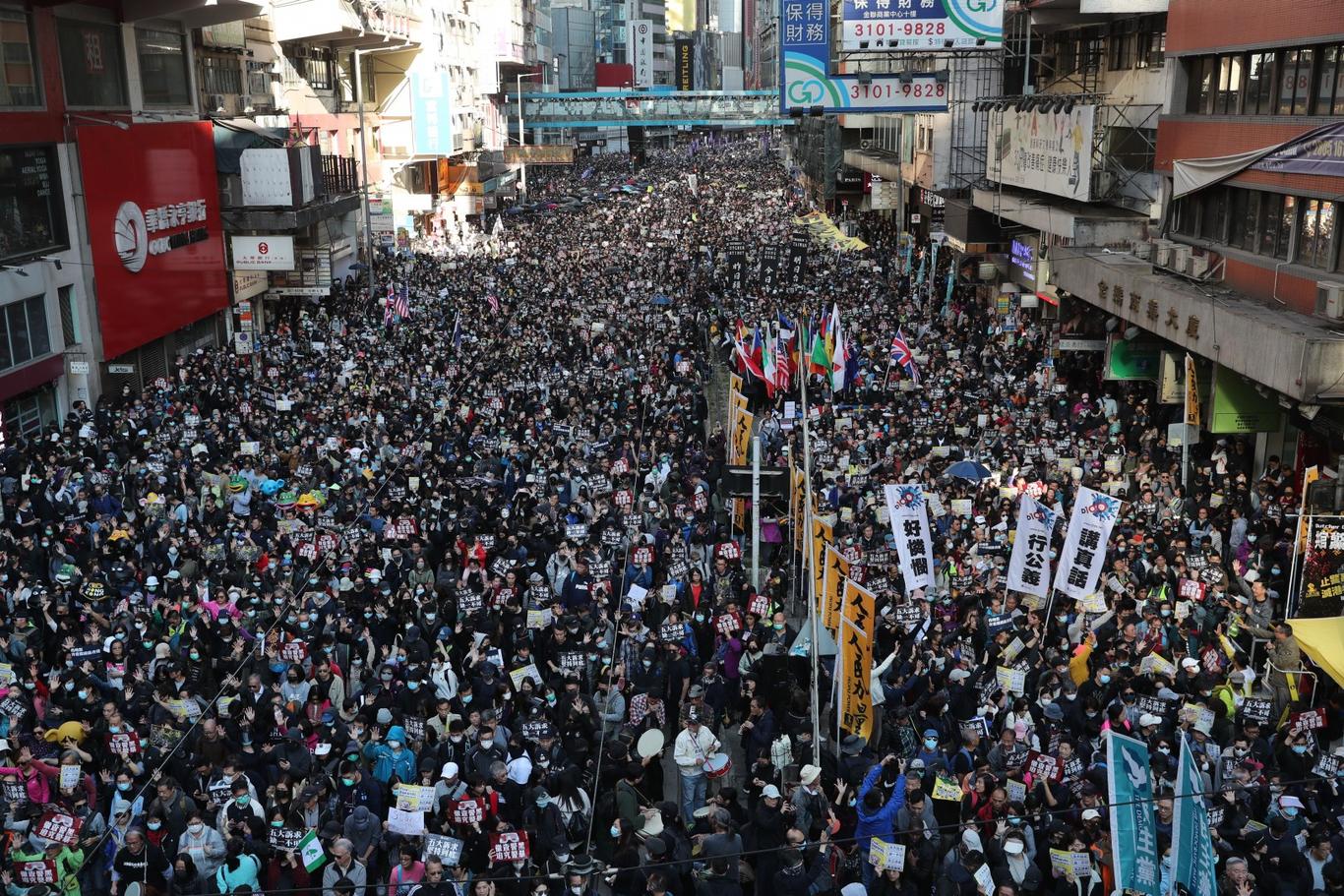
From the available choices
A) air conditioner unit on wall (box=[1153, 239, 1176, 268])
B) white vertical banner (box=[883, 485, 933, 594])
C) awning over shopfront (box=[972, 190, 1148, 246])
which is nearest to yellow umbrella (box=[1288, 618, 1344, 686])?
white vertical banner (box=[883, 485, 933, 594])

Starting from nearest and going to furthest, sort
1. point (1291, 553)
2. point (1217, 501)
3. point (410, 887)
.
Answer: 1. point (410, 887)
2. point (1291, 553)
3. point (1217, 501)

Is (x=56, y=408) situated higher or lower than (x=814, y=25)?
lower

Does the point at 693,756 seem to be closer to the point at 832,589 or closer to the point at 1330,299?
the point at 832,589

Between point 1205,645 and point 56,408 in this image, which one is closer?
point 1205,645

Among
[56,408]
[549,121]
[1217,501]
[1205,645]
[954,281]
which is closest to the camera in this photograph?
[1205,645]

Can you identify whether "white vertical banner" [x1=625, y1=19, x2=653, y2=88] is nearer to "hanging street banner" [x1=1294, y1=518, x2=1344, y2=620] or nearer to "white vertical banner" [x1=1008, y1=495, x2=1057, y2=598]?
"hanging street banner" [x1=1294, y1=518, x2=1344, y2=620]

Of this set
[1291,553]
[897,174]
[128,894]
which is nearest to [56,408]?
[128,894]

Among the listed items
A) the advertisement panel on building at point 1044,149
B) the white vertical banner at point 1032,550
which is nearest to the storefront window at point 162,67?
the advertisement panel on building at point 1044,149

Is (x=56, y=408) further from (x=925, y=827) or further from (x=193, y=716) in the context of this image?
(x=925, y=827)
